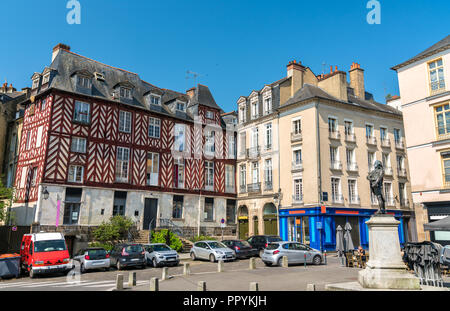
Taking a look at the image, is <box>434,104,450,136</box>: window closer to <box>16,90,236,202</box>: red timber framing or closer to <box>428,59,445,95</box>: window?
<box>428,59,445,95</box>: window

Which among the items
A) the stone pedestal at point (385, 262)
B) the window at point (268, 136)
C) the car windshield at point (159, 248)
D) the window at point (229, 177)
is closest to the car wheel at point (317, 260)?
the car windshield at point (159, 248)

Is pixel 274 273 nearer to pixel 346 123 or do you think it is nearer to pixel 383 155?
pixel 346 123

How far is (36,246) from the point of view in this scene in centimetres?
1672

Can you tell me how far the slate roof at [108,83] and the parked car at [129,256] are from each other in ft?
45.4

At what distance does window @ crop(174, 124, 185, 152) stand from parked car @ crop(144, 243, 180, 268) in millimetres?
13308

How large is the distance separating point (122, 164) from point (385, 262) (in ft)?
73.6

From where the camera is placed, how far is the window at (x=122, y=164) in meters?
27.8

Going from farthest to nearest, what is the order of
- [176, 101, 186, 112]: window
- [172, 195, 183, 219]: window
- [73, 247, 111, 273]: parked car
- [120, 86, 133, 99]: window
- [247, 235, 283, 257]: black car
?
1. [176, 101, 186, 112]: window
2. [172, 195, 183, 219]: window
3. [120, 86, 133, 99]: window
4. [247, 235, 283, 257]: black car
5. [73, 247, 111, 273]: parked car

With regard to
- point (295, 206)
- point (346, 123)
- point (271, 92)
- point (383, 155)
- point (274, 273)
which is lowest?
point (274, 273)

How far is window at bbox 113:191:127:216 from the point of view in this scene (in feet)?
89.4

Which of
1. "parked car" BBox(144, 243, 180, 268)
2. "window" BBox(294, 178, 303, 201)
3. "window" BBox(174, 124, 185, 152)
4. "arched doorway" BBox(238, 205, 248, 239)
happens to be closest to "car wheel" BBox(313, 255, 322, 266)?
"parked car" BBox(144, 243, 180, 268)
